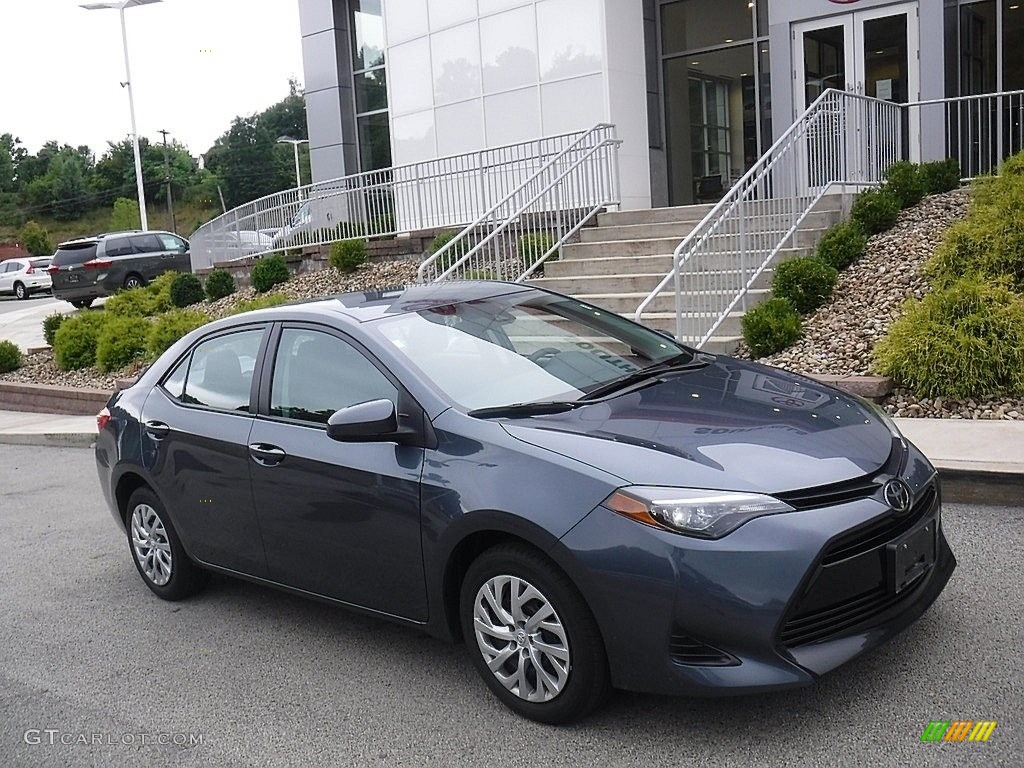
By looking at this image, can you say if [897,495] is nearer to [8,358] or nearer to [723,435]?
[723,435]

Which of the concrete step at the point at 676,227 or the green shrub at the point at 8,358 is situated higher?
the concrete step at the point at 676,227

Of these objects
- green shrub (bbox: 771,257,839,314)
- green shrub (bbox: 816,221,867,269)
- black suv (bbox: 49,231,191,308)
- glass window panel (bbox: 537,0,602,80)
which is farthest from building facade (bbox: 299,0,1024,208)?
black suv (bbox: 49,231,191,308)

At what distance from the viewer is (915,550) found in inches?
144

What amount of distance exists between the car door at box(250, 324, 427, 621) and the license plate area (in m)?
1.74

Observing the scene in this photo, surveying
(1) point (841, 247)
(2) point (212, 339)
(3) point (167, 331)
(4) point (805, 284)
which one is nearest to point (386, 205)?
(3) point (167, 331)

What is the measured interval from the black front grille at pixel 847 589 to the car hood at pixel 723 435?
0.70 ft

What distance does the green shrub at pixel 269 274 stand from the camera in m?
18.3

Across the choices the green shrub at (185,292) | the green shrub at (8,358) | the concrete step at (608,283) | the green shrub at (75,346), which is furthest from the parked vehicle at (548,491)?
the green shrub at (185,292)

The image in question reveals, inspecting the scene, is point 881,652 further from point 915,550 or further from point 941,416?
point 941,416

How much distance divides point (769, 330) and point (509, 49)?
36.0 ft

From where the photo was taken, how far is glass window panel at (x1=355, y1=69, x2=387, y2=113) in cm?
2459

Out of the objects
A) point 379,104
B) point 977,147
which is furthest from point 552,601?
point 379,104

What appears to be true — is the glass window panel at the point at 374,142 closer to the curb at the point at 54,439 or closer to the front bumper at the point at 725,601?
the curb at the point at 54,439

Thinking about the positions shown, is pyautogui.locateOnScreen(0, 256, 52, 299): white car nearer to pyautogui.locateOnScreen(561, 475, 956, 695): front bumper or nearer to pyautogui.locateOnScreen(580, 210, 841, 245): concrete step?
pyautogui.locateOnScreen(580, 210, 841, 245): concrete step
